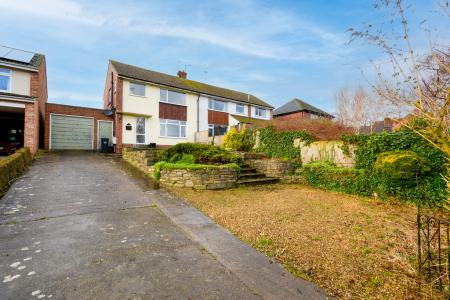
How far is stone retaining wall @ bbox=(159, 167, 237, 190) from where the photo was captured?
7.98 metres

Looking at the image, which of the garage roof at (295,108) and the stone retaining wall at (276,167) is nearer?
the stone retaining wall at (276,167)

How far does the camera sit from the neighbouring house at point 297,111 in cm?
3228

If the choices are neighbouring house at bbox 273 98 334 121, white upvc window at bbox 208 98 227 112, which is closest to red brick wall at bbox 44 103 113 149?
white upvc window at bbox 208 98 227 112

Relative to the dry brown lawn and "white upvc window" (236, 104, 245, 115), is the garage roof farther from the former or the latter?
the dry brown lawn

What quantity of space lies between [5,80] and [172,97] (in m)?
10.5

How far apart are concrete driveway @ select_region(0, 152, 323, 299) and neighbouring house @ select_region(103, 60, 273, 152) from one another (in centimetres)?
1117

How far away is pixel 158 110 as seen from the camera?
719 inches

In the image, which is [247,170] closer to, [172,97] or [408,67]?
[408,67]

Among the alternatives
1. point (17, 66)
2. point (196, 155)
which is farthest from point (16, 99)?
point (196, 155)

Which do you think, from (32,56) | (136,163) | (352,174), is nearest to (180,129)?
(136,163)

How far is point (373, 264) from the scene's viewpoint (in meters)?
3.10

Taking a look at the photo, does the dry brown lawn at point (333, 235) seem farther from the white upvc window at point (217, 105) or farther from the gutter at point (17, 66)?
the white upvc window at point (217, 105)

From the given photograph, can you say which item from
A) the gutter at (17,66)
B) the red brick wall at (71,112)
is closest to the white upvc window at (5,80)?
the gutter at (17,66)

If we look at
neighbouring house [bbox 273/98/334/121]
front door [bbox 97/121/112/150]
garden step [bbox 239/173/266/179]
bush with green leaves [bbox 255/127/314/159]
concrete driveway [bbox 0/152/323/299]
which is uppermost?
neighbouring house [bbox 273/98/334/121]
